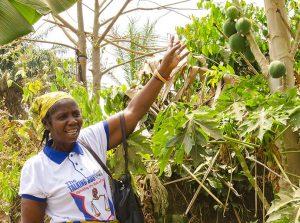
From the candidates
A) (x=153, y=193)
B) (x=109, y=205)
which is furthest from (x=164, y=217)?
(x=109, y=205)

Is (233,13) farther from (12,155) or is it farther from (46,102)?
(12,155)

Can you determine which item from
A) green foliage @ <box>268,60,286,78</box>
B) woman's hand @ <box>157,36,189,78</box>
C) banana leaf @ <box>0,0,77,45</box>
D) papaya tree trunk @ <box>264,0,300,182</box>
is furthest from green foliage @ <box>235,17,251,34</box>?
banana leaf @ <box>0,0,77,45</box>

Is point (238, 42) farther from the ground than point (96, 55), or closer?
closer

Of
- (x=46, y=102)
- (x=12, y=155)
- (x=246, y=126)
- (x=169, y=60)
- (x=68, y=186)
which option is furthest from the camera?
(x=12, y=155)

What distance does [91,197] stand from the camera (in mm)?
1993

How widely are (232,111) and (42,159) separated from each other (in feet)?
3.55

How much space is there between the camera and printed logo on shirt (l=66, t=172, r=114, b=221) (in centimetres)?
197

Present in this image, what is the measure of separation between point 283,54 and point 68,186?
132cm

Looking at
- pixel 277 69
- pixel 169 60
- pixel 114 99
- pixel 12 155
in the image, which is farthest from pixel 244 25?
pixel 12 155

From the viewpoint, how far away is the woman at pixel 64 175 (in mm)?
1976

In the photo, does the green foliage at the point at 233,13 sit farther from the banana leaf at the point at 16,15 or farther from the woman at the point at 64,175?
the banana leaf at the point at 16,15

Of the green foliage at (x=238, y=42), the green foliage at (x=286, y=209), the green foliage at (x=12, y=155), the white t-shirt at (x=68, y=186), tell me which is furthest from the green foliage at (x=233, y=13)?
the green foliage at (x=12, y=155)

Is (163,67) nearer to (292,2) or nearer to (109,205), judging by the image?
(109,205)

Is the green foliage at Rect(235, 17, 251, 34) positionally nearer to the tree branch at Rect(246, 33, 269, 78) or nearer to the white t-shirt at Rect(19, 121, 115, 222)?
the tree branch at Rect(246, 33, 269, 78)
